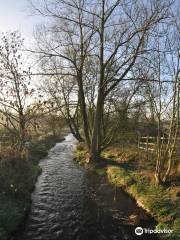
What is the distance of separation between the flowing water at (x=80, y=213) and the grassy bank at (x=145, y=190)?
45cm

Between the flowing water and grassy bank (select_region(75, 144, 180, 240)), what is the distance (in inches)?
17.5

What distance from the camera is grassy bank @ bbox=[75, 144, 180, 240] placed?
391 inches

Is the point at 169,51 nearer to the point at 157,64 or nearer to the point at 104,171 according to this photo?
the point at 157,64

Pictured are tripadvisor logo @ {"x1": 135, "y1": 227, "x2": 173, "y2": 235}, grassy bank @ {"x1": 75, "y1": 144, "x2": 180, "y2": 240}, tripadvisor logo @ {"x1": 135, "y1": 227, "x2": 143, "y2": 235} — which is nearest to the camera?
tripadvisor logo @ {"x1": 135, "y1": 227, "x2": 173, "y2": 235}

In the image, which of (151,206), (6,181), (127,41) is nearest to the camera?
(151,206)

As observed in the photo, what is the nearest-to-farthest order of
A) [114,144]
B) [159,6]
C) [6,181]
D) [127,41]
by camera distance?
[6,181] → [159,6] → [127,41] → [114,144]

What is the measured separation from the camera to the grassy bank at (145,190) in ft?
32.6

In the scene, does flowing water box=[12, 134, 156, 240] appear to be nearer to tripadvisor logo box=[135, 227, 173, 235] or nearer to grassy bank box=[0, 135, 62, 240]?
tripadvisor logo box=[135, 227, 173, 235]

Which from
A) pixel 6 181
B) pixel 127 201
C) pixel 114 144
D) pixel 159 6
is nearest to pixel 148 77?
pixel 159 6

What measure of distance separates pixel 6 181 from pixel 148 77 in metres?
9.06

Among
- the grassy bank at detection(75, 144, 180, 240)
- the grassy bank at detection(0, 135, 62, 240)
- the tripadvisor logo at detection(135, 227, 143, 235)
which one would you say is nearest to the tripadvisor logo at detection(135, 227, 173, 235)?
the tripadvisor logo at detection(135, 227, 143, 235)

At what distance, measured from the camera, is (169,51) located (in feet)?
41.3

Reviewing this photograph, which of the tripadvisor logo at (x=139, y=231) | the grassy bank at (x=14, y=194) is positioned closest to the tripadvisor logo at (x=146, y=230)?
the tripadvisor logo at (x=139, y=231)

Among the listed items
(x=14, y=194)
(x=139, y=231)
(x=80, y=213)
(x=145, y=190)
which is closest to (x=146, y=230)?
(x=139, y=231)
